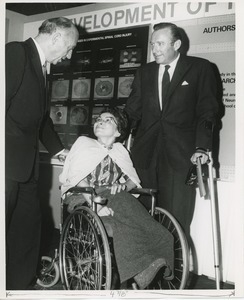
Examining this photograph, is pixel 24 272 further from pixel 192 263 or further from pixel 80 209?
pixel 192 263

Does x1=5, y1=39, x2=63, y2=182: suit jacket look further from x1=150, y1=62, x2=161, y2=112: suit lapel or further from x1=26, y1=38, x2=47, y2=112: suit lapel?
x1=150, y1=62, x2=161, y2=112: suit lapel

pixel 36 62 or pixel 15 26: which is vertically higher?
pixel 15 26

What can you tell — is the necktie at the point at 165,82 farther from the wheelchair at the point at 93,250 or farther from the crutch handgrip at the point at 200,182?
the wheelchair at the point at 93,250

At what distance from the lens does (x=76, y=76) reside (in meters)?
2.80

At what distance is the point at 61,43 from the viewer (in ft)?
6.27

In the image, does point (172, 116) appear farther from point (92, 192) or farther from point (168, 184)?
point (92, 192)

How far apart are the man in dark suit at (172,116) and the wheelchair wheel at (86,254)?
54cm

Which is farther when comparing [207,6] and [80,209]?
[207,6]

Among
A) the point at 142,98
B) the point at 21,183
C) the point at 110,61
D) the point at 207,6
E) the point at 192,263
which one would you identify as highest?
the point at 207,6

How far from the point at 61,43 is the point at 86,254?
1.18 metres

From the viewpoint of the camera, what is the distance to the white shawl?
2.00 metres

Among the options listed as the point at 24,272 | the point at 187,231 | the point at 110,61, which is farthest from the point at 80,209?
the point at 110,61

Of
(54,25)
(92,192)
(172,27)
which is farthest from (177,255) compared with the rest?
(54,25)

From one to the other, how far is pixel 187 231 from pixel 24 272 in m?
1.06
